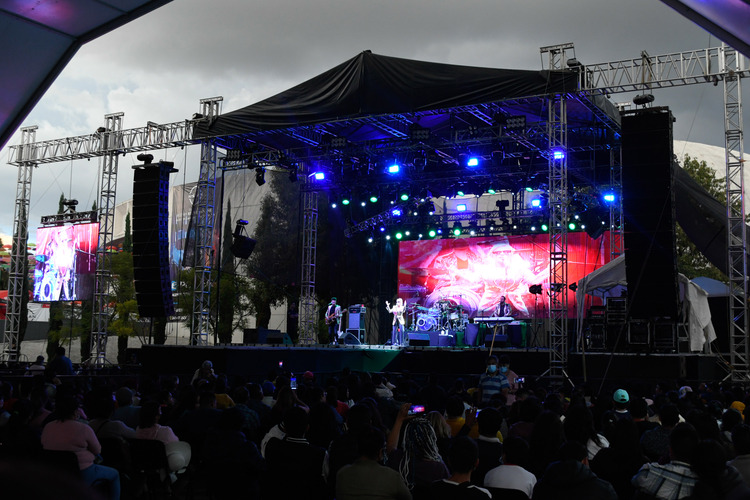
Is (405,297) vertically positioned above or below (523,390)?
above

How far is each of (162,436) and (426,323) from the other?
20.7 meters

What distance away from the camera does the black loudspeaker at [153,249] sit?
1819 centimetres

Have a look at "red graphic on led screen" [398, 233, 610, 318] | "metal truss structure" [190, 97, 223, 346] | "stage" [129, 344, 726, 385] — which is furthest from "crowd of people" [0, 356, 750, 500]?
"red graphic on led screen" [398, 233, 610, 318]

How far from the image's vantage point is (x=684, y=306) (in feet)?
55.8

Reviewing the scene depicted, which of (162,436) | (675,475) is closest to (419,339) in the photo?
(162,436)

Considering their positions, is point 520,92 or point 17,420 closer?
point 17,420

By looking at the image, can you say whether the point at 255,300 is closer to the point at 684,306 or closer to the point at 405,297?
the point at 405,297

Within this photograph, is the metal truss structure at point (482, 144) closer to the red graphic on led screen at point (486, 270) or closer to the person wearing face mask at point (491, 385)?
the red graphic on led screen at point (486, 270)

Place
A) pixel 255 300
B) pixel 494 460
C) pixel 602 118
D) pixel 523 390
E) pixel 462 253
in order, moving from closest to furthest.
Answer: pixel 494 460
pixel 523 390
pixel 602 118
pixel 462 253
pixel 255 300

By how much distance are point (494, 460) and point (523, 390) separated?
12.1 ft

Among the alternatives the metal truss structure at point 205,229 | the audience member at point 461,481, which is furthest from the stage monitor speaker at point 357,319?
the audience member at point 461,481

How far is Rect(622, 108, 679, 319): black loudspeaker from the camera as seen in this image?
13.8 meters

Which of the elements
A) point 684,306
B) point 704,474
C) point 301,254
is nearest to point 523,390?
point 704,474

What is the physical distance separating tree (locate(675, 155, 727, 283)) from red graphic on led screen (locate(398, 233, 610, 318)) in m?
5.59
